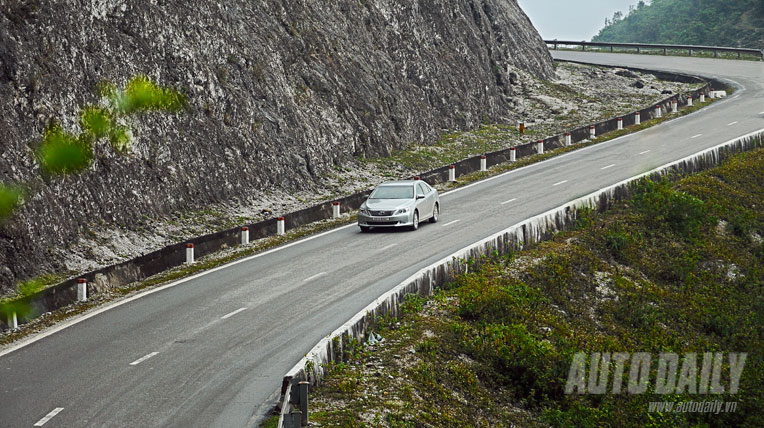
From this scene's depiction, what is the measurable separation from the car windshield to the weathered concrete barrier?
4407mm

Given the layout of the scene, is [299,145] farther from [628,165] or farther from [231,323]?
[231,323]

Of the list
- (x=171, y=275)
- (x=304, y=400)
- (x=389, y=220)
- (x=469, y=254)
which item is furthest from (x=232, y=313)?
(x=389, y=220)

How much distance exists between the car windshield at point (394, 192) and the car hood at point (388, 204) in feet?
1.08

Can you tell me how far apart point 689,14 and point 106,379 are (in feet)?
331

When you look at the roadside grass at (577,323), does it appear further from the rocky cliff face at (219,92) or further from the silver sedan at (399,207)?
the rocky cliff face at (219,92)

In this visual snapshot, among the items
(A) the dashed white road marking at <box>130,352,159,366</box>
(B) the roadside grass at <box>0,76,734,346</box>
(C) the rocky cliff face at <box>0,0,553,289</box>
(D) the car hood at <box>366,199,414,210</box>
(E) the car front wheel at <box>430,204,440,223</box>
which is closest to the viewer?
(A) the dashed white road marking at <box>130,352,159,366</box>

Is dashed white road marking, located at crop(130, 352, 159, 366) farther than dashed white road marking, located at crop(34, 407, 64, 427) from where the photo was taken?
Yes

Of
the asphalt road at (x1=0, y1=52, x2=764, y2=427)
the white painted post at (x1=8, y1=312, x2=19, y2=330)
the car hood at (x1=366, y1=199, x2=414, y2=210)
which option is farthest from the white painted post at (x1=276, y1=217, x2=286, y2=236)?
the white painted post at (x1=8, y1=312, x2=19, y2=330)

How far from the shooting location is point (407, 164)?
128 ft

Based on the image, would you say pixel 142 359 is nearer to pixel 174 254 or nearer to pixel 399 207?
pixel 174 254

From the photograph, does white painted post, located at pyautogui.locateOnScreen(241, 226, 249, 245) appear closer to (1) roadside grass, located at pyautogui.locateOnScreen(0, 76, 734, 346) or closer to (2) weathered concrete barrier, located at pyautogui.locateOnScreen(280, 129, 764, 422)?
(1) roadside grass, located at pyautogui.locateOnScreen(0, 76, 734, 346)

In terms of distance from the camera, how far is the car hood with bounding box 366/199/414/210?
1075 inches

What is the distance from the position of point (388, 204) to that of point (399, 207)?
1.69 feet

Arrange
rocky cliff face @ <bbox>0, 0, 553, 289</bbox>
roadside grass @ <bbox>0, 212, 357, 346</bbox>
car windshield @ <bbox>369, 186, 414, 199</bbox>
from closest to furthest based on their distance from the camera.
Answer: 1. roadside grass @ <bbox>0, 212, 357, 346</bbox>
2. rocky cliff face @ <bbox>0, 0, 553, 289</bbox>
3. car windshield @ <bbox>369, 186, 414, 199</bbox>
